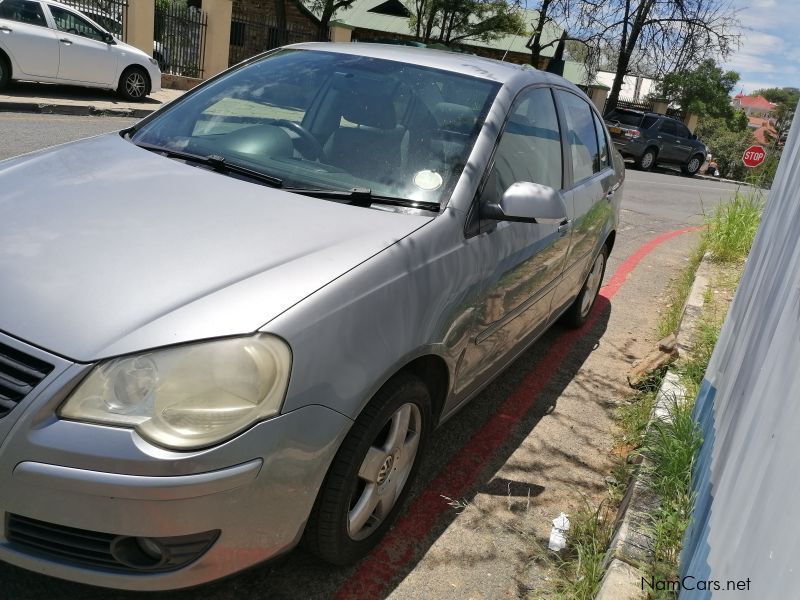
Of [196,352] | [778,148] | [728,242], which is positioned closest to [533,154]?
[196,352]

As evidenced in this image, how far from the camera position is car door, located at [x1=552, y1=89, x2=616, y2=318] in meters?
4.20

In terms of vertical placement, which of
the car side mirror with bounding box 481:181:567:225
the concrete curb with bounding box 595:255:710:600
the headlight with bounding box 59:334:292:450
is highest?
the car side mirror with bounding box 481:181:567:225

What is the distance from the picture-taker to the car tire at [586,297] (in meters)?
5.22

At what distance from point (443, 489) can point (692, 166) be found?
24956 mm

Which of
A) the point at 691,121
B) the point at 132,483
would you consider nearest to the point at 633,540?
the point at 132,483

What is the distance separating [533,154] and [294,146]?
3.99 ft

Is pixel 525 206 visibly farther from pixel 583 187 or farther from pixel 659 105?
pixel 659 105

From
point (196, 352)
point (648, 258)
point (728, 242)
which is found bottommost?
point (648, 258)

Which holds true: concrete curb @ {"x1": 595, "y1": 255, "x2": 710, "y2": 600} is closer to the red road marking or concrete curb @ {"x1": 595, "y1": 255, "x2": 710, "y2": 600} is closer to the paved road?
the paved road

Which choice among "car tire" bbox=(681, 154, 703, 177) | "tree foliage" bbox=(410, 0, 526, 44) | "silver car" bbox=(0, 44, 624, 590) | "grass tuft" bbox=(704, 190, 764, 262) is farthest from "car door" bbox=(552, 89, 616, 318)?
"tree foliage" bbox=(410, 0, 526, 44)

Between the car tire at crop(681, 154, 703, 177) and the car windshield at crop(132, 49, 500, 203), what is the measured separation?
78.3ft

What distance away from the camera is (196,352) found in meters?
1.93

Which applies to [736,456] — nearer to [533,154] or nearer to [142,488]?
[142,488]

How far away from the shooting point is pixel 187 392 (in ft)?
6.27
